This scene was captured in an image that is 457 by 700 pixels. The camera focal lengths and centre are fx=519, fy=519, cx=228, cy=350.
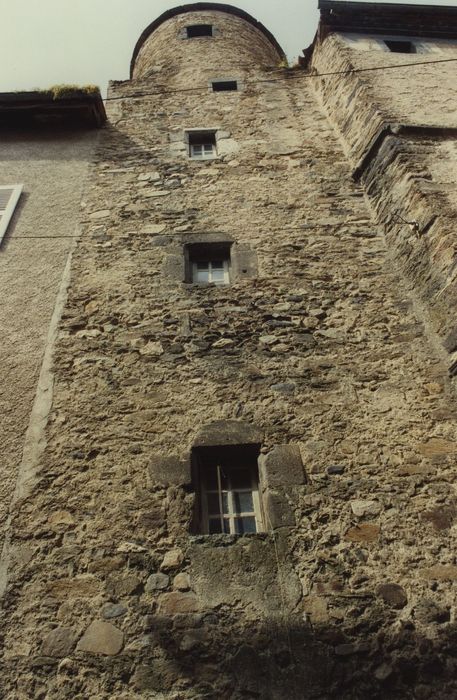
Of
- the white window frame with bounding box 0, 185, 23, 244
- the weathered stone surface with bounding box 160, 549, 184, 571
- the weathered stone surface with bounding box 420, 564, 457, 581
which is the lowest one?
the weathered stone surface with bounding box 420, 564, 457, 581

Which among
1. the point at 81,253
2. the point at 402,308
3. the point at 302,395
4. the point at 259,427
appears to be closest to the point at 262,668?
the point at 259,427

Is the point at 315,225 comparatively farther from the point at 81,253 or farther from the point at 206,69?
the point at 206,69

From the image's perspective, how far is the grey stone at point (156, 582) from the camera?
319 centimetres

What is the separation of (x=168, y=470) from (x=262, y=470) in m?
0.68

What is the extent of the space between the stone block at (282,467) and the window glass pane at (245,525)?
28 cm

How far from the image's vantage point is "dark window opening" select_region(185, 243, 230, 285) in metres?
5.40

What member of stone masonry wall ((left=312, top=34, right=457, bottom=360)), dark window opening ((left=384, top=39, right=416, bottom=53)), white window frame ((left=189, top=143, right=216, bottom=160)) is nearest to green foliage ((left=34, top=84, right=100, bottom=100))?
white window frame ((left=189, top=143, right=216, bottom=160))

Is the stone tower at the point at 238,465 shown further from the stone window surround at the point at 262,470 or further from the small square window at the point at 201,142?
the small square window at the point at 201,142

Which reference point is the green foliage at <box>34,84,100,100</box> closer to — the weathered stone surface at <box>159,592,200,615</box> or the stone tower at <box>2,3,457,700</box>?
the stone tower at <box>2,3,457,700</box>

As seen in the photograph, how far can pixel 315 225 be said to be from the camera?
223 inches

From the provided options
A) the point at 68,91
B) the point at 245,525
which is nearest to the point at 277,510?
the point at 245,525

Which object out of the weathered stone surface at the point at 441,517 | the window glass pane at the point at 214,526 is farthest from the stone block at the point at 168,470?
the weathered stone surface at the point at 441,517

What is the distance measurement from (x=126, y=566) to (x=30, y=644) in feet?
2.17

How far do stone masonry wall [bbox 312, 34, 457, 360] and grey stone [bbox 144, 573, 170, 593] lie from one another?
8.99ft
